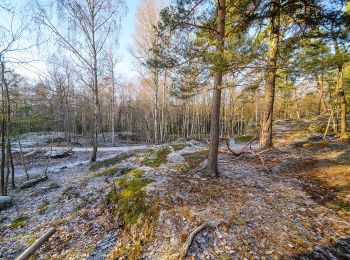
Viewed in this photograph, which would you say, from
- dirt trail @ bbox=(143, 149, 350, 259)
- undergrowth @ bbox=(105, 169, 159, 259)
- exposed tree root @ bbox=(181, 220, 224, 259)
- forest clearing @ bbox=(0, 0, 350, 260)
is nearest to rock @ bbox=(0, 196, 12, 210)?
forest clearing @ bbox=(0, 0, 350, 260)

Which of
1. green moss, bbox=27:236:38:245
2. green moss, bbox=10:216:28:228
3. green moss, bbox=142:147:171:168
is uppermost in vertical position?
green moss, bbox=142:147:171:168

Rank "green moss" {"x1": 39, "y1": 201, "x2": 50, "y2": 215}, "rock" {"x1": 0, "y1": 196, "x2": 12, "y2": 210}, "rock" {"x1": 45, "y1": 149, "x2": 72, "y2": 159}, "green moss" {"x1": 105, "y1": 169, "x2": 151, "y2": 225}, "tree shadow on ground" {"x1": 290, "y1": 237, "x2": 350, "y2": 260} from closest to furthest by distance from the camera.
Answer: "tree shadow on ground" {"x1": 290, "y1": 237, "x2": 350, "y2": 260}
"green moss" {"x1": 105, "y1": 169, "x2": 151, "y2": 225}
"green moss" {"x1": 39, "y1": 201, "x2": 50, "y2": 215}
"rock" {"x1": 0, "y1": 196, "x2": 12, "y2": 210}
"rock" {"x1": 45, "y1": 149, "x2": 72, "y2": 159}

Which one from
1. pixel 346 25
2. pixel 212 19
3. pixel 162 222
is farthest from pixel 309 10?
pixel 162 222

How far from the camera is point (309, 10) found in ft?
15.5

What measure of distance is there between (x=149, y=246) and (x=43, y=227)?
2792 millimetres

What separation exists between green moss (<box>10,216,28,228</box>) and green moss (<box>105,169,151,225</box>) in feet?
6.52

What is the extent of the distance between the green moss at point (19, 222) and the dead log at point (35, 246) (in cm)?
136

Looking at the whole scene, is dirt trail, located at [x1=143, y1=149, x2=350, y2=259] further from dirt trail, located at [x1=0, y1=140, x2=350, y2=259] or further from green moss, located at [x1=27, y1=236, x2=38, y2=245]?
green moss, located at [x1=27, y1=236, x2=38, y2=245]

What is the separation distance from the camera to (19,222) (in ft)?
14.6

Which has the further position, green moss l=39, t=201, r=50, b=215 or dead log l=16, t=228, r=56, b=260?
green moss l=39, t=201, r=50, b=215

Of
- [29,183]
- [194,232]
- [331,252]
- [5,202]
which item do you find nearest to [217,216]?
[194,232]

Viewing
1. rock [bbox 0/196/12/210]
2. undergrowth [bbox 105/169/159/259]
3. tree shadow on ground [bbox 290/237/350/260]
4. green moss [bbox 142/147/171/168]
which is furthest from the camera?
green moss [bbox 142/147/171/168]

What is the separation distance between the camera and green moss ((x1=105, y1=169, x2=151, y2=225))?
3.81 meters

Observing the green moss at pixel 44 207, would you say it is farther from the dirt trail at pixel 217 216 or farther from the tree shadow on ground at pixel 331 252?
the tree shadow on ground at pixel 331 252
